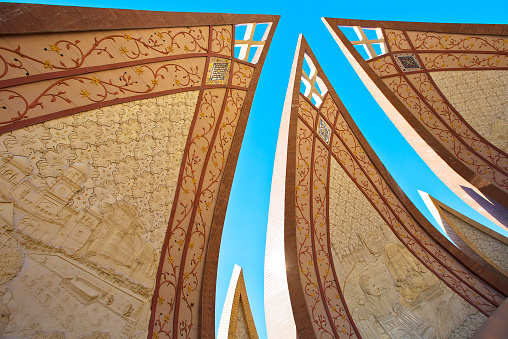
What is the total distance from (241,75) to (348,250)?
2289 millimetres

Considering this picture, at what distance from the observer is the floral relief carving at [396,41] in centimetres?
413

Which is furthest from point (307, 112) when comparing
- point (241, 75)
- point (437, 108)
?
point (437, 108)

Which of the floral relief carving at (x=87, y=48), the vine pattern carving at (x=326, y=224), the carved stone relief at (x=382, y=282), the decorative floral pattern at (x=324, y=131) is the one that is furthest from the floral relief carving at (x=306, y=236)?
the floral relief carving at (x=87, y=48)

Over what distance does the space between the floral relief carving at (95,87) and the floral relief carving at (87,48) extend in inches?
3.1

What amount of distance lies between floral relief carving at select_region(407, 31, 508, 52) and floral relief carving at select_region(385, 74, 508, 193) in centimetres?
44

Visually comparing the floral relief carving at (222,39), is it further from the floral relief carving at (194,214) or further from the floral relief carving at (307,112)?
the floral relief carving at (307,112)

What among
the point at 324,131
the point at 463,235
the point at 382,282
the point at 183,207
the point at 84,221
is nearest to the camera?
the point at 84,221

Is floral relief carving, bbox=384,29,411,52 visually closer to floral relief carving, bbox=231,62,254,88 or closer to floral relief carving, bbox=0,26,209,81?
floral relief carving, bbox=231,62,254,88

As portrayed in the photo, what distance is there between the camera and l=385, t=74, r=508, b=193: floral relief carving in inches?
162

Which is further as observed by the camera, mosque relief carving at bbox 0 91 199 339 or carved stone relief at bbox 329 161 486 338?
carved stone relief at bbox 329 161 486 338

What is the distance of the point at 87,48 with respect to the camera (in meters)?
2.09

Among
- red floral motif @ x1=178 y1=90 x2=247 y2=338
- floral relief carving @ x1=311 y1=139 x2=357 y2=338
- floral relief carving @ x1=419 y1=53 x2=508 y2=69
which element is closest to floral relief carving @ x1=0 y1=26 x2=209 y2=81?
red floral motif @ x1=178 y1=90 x2=247 y2=338

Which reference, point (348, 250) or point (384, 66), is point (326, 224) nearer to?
point (348, 250)

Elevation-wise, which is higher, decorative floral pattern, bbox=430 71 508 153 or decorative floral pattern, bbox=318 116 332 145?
decorative floral pattern, bbox=430 71 508 153
